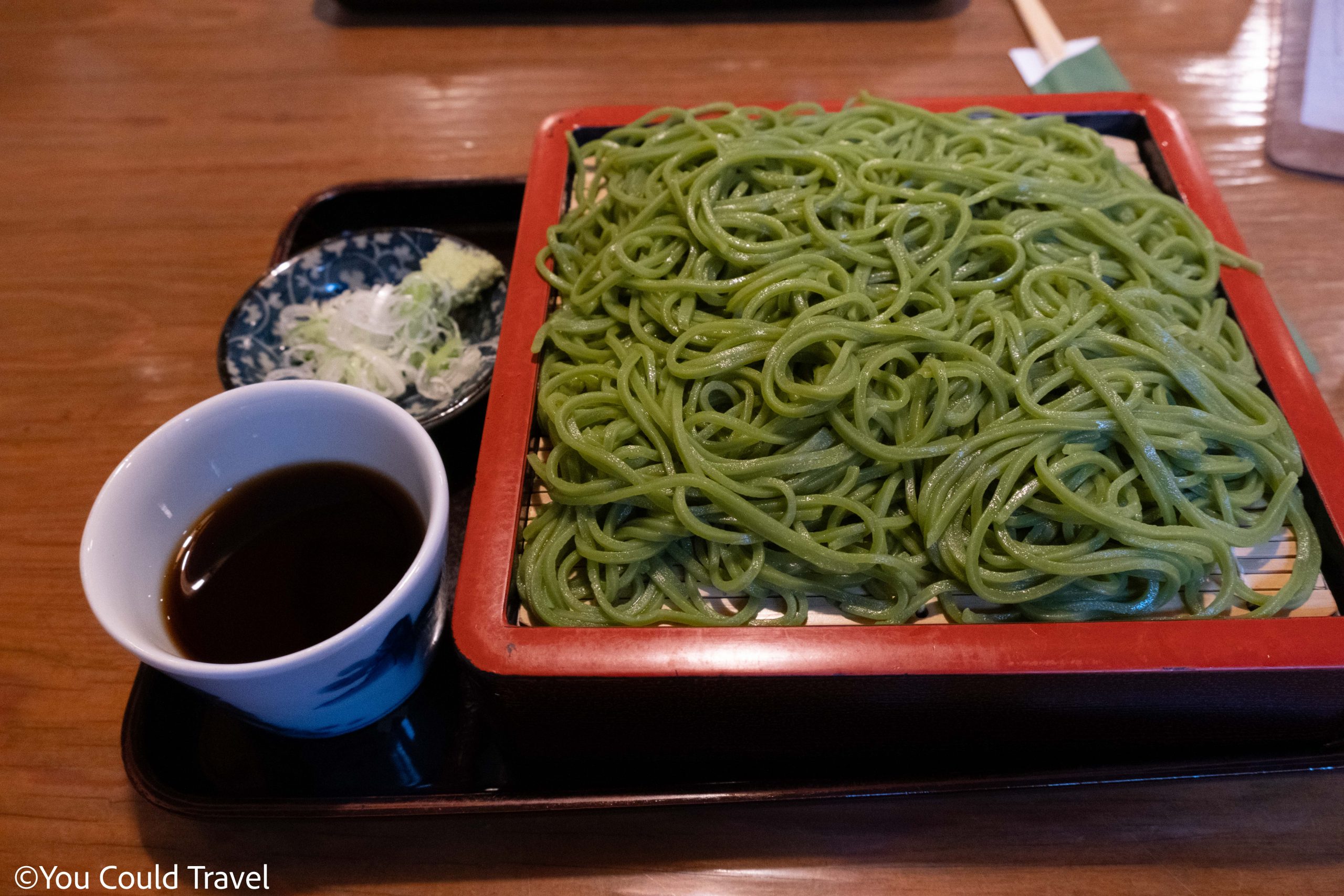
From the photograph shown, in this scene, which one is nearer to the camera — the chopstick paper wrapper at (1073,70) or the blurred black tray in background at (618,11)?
the chopstick paper wrapper at (1073,70)

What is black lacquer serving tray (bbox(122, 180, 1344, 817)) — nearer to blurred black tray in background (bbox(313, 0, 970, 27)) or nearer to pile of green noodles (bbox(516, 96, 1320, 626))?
pile of green noodles (bbox(516, 96, 1320, 626))

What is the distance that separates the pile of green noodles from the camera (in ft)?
4.07

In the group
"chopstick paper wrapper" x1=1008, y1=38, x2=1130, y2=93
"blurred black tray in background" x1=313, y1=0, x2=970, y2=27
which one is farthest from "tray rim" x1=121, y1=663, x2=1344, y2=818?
"blurred black tray in background" x1=313, y1=0, x2=970, y2=27

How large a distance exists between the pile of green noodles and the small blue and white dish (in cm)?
33

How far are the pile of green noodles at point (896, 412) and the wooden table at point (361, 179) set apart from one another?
0.40 metres

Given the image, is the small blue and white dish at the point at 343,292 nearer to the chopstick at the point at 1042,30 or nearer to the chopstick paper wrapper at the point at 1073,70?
the chopstick paper wrapper at the point at 1073,70

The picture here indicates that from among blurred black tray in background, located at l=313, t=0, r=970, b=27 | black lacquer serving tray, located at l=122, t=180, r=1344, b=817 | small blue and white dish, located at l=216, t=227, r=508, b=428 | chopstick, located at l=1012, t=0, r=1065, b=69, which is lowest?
black lacquer serving tray, located at l=122, t=180, r=1344, b=817

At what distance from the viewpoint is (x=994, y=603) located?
1.22 meters

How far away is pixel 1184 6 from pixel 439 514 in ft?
11.4

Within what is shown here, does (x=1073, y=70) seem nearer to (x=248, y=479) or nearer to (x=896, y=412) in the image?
(x=896, y=412)

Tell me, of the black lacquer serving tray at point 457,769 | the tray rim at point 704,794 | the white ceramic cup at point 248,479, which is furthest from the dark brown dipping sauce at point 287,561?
the tray rim at point 704,794

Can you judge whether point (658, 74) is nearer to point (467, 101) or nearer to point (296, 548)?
point (467, 101)

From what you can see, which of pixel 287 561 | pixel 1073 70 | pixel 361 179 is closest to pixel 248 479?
pixel 287 561

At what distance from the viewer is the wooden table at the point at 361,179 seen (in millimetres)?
1258
